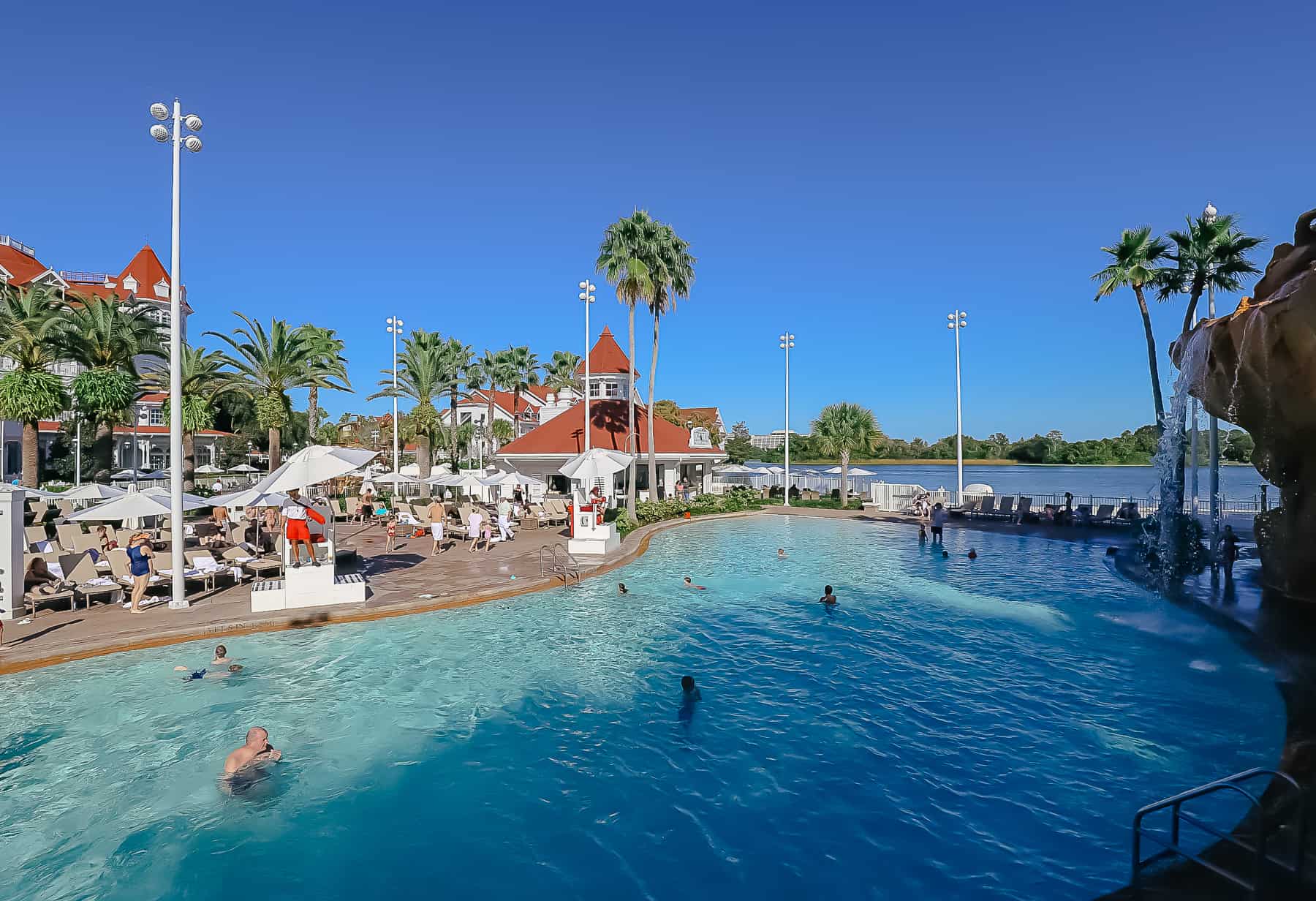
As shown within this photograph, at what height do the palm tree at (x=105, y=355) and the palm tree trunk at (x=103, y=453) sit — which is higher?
the palm tree at (x=105, y=355)

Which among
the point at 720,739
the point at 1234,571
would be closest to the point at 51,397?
the point at 720,739

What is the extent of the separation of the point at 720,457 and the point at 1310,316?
3105cm

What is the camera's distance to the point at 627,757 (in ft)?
26.7

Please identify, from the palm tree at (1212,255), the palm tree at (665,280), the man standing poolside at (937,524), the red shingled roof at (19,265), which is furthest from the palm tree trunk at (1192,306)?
the red shingled roof at (19,265)

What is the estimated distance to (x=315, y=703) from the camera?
9.44m

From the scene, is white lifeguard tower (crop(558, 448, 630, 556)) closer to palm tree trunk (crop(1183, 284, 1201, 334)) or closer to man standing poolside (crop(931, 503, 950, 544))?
man standing poolside (crop(931, 503, 950, 544))

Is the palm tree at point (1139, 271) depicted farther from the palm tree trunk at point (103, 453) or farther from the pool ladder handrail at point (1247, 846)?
the palm tree trunk at point (103, 453)

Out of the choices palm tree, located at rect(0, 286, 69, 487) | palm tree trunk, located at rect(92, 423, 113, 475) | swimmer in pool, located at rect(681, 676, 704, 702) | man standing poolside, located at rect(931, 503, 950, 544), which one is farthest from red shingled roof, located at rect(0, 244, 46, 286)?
man standing poolside, located at rect(931, 503, 950, 544)

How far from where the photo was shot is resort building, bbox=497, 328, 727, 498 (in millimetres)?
34500

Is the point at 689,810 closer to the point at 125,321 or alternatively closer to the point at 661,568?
the point at 661,568

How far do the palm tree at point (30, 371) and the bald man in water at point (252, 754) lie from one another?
25.3 m

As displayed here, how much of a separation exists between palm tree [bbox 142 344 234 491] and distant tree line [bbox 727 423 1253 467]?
216 feet

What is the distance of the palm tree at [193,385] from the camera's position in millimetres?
29172

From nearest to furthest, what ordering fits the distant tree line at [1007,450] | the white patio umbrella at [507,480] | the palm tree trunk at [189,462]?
the white patio umbrella at [507,480] → the palm tree trunk at [189,462] → the distant tree line at [1007,450]
